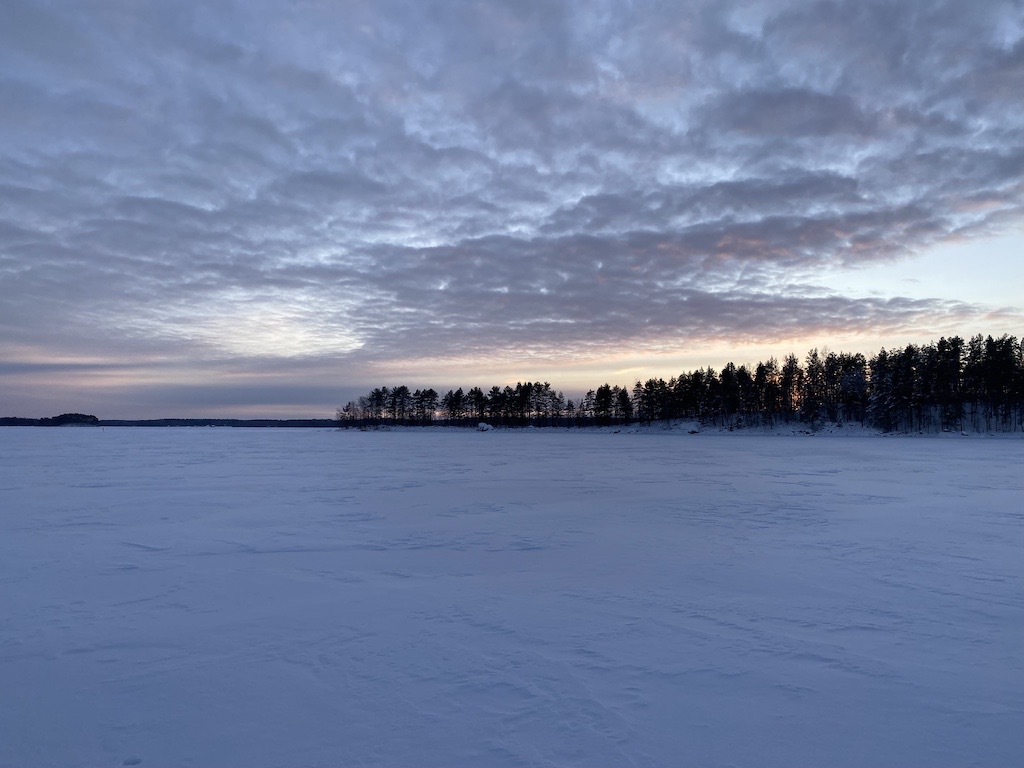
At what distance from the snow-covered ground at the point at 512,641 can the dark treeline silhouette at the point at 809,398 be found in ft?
208

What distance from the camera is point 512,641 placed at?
438 centimetres

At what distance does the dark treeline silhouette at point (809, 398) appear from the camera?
60.6m

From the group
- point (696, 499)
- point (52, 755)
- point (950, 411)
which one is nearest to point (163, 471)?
point (696, 499)

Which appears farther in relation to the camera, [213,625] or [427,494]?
[427,494]

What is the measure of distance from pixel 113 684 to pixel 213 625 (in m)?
1.07

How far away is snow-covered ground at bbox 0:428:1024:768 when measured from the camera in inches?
120

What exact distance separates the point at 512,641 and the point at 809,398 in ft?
255

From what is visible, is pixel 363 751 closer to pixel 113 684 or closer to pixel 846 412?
pixel 113 684

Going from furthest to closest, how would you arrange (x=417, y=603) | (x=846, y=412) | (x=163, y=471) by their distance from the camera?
(x=846, y=412)
(x=163, y=471)
(x=417, y=603)

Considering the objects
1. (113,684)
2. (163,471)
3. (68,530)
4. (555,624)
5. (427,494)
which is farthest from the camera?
(163,471)

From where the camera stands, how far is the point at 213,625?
15.7 feet

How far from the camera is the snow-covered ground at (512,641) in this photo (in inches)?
120

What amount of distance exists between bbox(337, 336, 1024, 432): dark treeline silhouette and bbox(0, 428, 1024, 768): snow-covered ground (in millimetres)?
63453

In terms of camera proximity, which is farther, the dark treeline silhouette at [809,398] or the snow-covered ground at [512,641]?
the dark treeline silhouette at [809,398]
